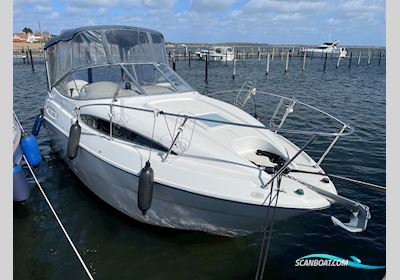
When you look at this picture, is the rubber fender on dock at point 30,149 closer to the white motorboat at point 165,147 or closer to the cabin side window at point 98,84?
the white motorboat at point 165,147

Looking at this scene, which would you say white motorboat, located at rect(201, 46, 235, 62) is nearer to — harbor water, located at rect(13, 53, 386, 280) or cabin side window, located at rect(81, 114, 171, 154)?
harbor water, located at rect(13, 53, 386, 280)

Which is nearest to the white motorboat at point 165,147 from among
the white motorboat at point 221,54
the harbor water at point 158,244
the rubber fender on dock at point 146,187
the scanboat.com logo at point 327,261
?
the rubber fender on dock at point 146,187

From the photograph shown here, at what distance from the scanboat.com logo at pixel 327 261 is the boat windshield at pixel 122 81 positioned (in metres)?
4.14

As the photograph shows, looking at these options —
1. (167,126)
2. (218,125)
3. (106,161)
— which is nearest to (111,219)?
(106,161)

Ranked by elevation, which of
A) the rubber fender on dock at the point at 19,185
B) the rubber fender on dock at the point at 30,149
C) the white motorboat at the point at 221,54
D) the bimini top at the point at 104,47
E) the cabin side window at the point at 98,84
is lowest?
the rubber fender on dock at the point at 19,185

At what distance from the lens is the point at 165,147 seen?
5.26 metres

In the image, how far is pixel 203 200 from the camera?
4.66m

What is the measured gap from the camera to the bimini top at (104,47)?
7188mm

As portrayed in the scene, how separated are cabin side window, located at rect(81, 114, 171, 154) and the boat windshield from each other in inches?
23.0

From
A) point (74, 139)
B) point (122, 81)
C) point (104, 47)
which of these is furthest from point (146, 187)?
point (104, 47)

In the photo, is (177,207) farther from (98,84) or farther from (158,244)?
(98,84)

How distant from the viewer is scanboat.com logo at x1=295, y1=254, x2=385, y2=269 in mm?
5426

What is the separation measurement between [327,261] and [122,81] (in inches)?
204

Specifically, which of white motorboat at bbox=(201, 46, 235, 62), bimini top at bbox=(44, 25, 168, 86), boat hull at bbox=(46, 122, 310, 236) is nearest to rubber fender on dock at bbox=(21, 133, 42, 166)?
boat hull at bbox=(46, 122, 310, 236)
